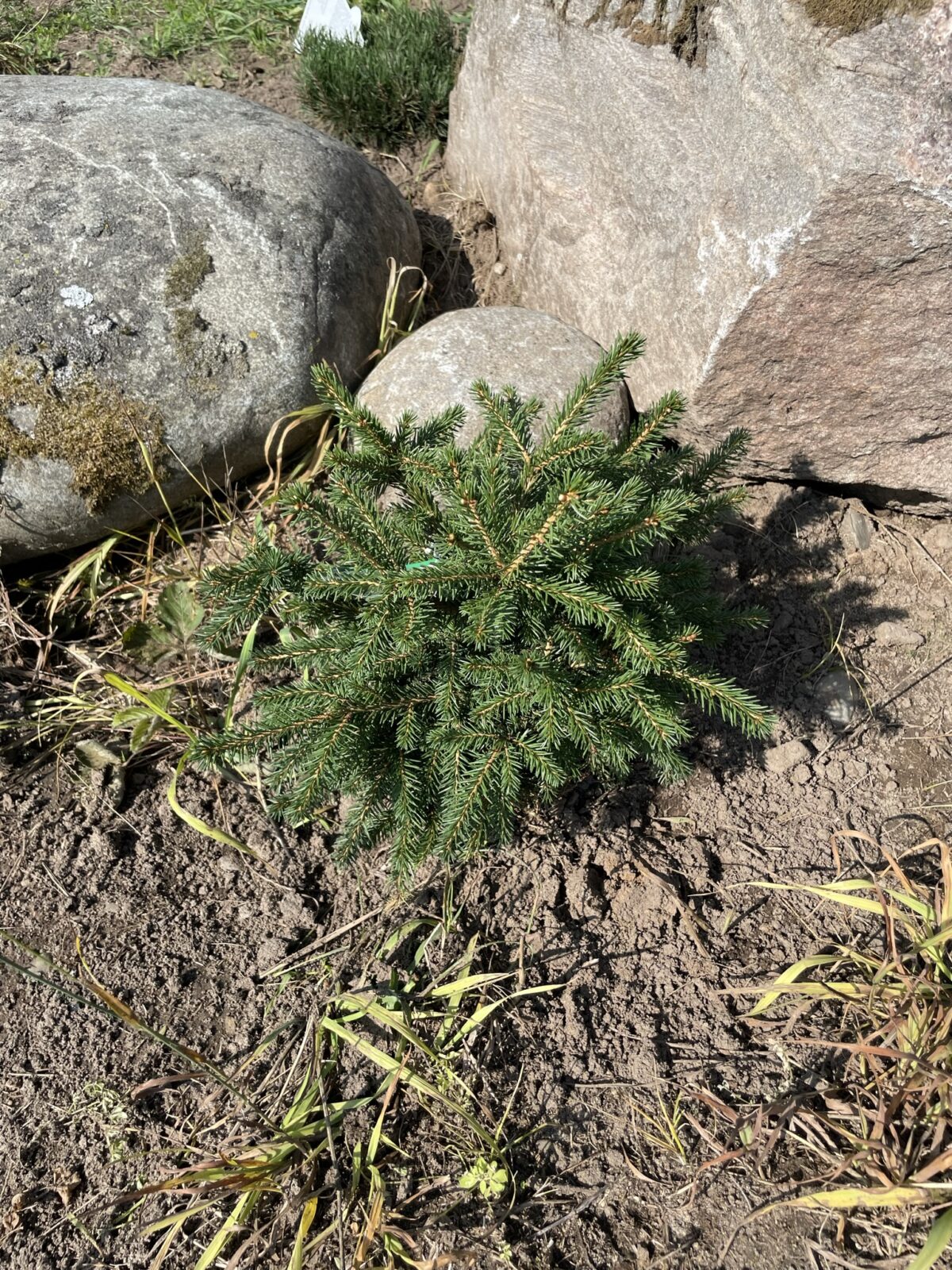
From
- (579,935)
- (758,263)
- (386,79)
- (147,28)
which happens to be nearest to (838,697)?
(579,935)

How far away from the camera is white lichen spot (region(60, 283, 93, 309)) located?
279 cm

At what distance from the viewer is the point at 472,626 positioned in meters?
1.93

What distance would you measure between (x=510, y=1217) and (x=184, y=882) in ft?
3.82

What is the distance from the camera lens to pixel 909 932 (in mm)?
2123

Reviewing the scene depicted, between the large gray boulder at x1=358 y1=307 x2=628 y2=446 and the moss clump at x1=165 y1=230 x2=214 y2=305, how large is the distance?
2.00 ft

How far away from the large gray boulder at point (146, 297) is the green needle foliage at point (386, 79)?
1.04 meters

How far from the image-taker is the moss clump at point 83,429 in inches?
108

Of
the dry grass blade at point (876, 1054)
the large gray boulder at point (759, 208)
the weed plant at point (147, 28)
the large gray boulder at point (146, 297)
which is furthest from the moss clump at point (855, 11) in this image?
the weed plant at point (147, 28)

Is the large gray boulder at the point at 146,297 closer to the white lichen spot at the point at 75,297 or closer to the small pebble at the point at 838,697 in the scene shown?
the white lichen spot at the point at 75,297

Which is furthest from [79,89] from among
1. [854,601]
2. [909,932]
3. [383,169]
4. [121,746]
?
[909,932]

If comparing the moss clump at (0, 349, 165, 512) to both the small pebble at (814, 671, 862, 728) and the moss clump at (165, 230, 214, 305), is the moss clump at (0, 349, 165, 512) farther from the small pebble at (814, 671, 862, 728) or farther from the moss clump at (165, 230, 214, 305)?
the small pebble at (814, 671, 862, 728)

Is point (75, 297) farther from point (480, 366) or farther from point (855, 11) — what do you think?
point (855, 11)

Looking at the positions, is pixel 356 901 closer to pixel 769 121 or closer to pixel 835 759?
pixel 835 759

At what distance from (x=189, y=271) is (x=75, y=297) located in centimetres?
35
